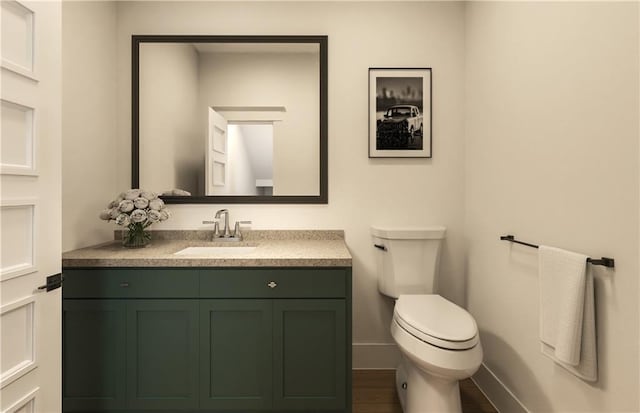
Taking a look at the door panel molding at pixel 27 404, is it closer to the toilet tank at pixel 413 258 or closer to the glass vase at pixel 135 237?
the glass vase at pixel 135 237

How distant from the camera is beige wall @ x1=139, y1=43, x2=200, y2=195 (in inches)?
89.7

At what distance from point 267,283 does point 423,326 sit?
747mm

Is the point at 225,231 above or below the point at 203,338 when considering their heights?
above

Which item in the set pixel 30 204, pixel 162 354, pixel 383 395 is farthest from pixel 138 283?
pixel 383 395

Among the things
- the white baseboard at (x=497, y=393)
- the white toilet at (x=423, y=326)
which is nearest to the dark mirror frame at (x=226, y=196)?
the white toilet at (x=423, y=326)

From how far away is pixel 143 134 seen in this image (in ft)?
7.55

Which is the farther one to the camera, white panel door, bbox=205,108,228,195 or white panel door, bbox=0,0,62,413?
white panel door, bbox=205,108,228,195

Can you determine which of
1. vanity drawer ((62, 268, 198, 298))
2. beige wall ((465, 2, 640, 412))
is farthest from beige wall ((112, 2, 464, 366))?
vanity drawer ((62, 268, 198, 298))

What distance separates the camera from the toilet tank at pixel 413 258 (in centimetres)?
212

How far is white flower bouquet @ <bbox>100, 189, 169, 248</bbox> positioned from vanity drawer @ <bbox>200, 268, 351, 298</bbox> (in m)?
0.57

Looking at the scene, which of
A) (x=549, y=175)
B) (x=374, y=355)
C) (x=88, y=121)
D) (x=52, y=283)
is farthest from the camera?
(x=374, y=355)

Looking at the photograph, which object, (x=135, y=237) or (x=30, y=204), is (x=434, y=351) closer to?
(x=30, y=204)

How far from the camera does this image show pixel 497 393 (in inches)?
75.7

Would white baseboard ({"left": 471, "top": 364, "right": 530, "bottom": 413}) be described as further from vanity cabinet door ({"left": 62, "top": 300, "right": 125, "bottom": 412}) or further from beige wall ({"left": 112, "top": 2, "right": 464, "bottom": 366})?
vanity cabinet door ({"left": 62, "top": 300, "right": 125, "bottom": 412})
